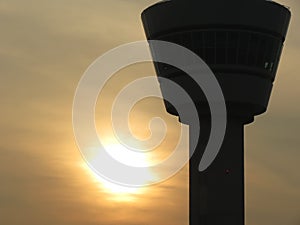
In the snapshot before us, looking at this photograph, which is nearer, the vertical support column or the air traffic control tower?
the vertical support column

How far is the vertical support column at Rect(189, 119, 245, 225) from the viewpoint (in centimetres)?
8788

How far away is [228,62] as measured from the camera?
92875 millimetres

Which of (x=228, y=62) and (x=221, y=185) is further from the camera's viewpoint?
(x=228, y=62)

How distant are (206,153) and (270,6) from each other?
25074 mm

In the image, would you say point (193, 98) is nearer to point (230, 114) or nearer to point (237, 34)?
point (230, 114)

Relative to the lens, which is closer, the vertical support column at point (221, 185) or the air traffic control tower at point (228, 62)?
the vertical support column at point (221, 185)

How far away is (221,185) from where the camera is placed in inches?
3497

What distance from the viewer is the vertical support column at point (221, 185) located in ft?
288

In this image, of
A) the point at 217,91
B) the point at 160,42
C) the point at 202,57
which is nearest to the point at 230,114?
the point at 217,91

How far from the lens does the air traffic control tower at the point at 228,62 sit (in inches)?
3511

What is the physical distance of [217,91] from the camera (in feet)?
299

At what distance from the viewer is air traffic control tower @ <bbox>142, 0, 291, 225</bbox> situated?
89188 millimetres

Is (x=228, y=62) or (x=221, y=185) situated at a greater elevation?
(x=228, y=62)

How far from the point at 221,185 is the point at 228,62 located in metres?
19.2
